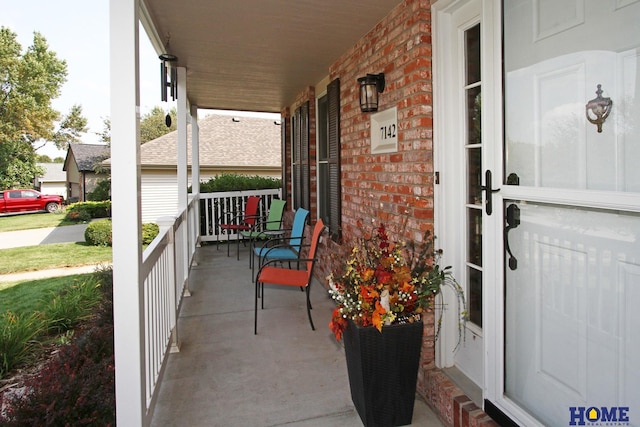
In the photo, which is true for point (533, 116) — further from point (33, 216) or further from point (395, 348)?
point (33, 216)

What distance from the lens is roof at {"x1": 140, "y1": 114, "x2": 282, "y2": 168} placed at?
47.1 feet

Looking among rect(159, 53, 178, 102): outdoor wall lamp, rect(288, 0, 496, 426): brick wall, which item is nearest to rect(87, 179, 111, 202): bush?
rect(159, 53, 178, 102): outdoor wall lamp

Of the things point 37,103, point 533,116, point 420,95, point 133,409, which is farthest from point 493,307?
point 37,103

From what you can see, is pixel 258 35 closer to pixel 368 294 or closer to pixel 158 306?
pixel 158 306

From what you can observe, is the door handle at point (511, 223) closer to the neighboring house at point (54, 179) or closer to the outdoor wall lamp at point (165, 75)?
the outdoor wall lamp at point (165, 75)

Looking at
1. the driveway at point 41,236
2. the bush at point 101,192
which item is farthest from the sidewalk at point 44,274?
the bush at point 101,192

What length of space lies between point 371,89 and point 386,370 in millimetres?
2034

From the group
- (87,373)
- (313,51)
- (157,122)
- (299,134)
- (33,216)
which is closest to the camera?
(87,373)

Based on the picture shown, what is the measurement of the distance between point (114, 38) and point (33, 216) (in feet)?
84.4

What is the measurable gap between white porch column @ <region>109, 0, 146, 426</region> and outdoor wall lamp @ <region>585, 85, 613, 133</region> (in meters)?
1.79

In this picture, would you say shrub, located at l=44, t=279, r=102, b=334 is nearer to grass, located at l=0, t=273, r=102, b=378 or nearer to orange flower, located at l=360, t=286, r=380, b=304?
grass, located at l=0, t=273, r=102, b=378

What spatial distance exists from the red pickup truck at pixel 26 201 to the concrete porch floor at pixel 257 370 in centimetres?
2451

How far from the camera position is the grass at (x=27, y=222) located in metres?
18.5

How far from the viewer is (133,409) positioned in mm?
1884
